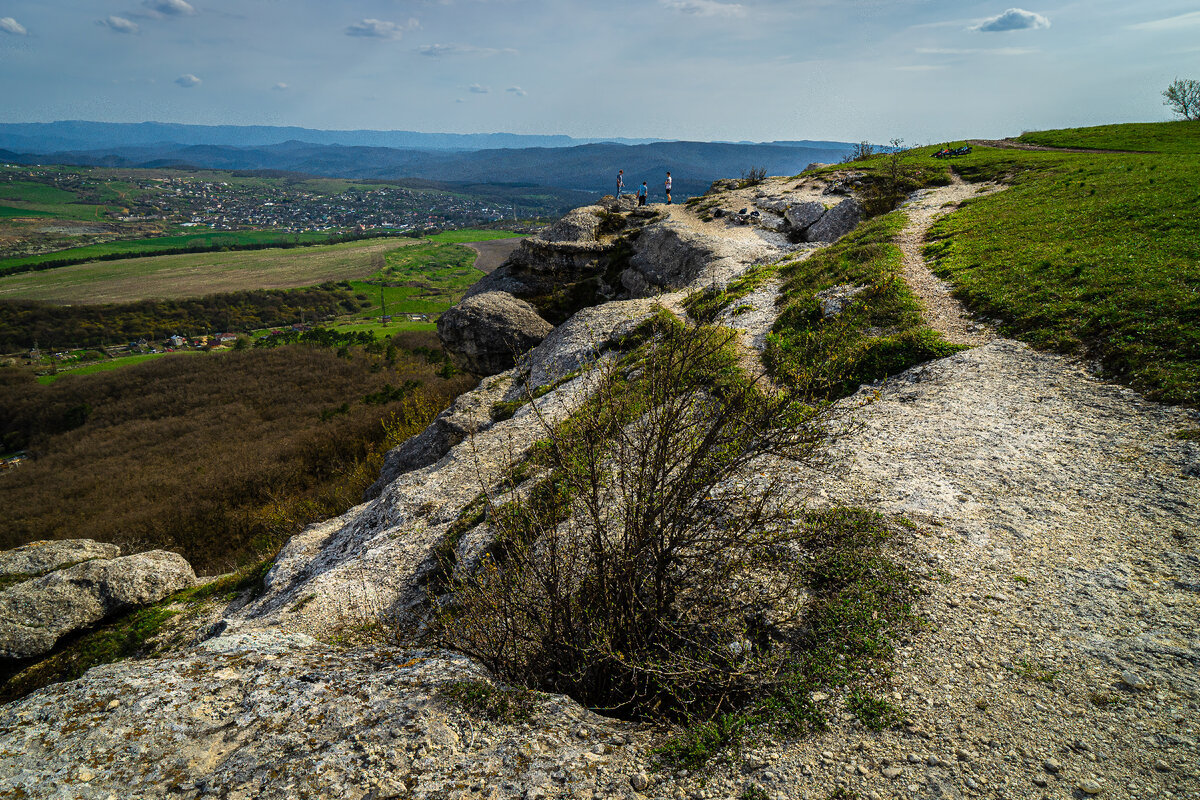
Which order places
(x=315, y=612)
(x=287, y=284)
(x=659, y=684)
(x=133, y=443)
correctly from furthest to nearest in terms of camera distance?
1. (x=287, y=284)
2. (x=133, y=443)
3. (x=315, y=612)
4. (x=659, y=684)

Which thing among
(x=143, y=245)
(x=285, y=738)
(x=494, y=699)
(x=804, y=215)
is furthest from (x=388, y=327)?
(x=143, y=245)

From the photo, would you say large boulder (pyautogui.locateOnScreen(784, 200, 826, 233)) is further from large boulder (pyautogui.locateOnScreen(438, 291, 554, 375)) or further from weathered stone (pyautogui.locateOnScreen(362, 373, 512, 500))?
weathered stone (pyautogui.locateOnScreen(362, 373, 512, 500))

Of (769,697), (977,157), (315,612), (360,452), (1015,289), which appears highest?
(977,157)

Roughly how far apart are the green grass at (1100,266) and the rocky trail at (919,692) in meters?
1.73

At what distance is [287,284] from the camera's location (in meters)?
127

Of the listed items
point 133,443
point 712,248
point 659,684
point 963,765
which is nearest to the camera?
point 963,765

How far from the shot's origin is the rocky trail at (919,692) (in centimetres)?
488

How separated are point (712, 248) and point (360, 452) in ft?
89.9

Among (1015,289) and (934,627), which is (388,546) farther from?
(1015,289)

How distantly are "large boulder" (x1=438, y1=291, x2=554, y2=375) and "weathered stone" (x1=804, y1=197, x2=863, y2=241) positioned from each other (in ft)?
66.0

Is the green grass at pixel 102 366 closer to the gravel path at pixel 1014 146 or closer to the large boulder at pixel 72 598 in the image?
the large boulder at pixel 72 598

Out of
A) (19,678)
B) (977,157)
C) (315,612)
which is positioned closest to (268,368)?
(19,678)

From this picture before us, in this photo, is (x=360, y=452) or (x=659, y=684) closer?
(x=659, y=684)

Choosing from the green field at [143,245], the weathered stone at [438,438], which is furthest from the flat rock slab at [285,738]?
the green field at [143,245]
